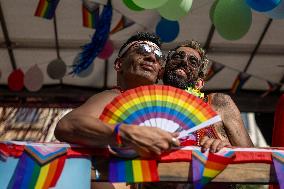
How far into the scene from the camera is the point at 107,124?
69.6 inches

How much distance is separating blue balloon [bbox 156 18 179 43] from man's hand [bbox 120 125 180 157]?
4.39 m

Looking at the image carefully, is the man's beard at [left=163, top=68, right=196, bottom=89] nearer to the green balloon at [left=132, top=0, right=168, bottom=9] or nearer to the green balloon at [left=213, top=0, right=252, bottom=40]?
the green balloon at [left=132, top=0, right=168, bottom=9]

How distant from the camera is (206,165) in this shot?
1.79m

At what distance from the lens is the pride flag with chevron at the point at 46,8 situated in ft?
20.3

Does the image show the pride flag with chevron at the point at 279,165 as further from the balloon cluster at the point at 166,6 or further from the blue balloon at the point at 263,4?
the balloon cluster at the point at 166,6

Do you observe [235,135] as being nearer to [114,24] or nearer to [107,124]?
[107,124]

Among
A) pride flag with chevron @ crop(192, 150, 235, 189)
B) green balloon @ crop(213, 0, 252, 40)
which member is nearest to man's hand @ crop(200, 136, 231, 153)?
pride flag with chevron @ crop(192, 150, 235, 189)

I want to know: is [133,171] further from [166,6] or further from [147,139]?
[166,6]

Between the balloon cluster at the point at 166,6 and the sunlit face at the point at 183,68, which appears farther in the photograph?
the balloon cluster at the point at 166,6

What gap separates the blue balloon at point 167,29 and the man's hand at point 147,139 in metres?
4.39

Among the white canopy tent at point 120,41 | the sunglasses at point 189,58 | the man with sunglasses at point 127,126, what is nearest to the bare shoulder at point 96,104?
the man with sunglasses at point 127,126

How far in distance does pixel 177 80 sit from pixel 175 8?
2136 millimetres

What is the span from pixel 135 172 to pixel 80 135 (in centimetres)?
24

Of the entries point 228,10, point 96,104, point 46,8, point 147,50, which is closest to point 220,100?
point 147,50
